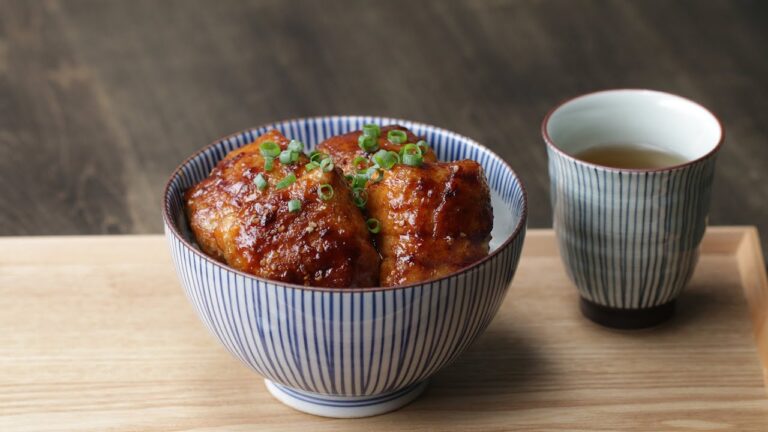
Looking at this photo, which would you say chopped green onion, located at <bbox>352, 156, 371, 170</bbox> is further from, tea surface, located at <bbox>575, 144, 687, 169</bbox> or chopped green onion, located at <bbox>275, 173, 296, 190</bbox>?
tea surface, located at <bbox>575, 144, 687, 169</bbox>

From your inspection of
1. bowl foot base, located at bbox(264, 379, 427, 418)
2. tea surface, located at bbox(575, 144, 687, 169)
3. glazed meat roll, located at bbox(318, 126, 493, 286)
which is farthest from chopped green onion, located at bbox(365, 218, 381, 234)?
tea surface, located at bbox(575, 144, 687, 169)

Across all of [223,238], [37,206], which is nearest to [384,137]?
[223,238]

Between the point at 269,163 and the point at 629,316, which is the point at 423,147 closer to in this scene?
the point at 269,163

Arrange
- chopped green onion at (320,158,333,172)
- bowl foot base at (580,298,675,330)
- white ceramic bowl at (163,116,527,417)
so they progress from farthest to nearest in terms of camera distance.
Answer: bowl foot base at (580,298,675,330), chopped green onion at (320,158,333,172), white ceramic bowl at (163,116,527,417)

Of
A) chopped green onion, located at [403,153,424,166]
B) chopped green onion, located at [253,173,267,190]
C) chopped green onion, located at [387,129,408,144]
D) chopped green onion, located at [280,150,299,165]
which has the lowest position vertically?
chopped green onion, located at [253,173,267,190]

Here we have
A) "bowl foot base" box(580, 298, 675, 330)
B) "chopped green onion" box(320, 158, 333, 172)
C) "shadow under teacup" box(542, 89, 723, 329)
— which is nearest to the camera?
"chopped green onion" box(320, 158, 333, 172)

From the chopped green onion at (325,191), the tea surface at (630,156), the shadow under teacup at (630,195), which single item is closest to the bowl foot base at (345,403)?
the chopped green onion at (325,191)
